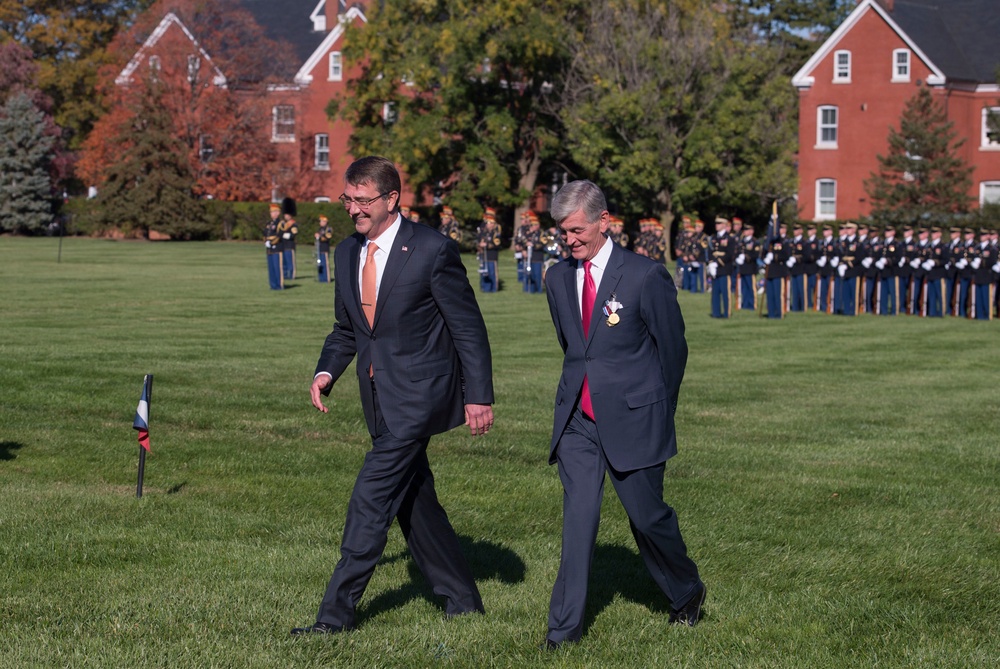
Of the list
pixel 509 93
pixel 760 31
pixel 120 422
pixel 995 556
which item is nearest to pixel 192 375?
pixel 120 422

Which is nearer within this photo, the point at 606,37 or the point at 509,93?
the point at 606,37

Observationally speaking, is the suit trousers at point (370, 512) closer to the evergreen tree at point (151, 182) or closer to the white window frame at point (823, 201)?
the white window frame at point (823, 201)

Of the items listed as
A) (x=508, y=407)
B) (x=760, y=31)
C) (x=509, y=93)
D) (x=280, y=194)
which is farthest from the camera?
(x=760, y=31)

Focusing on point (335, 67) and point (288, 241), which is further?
point (335, 67)

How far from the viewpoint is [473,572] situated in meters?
7.77

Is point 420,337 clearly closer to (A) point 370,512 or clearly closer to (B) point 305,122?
(A) point 370,512

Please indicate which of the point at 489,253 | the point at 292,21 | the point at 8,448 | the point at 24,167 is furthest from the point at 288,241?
the point at 292,21

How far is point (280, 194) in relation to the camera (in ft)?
230

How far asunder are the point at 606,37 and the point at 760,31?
28.9 meters

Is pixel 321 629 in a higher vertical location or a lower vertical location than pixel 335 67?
lower

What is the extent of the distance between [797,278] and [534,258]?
6.69m

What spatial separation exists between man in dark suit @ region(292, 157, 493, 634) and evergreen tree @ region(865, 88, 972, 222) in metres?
49.4

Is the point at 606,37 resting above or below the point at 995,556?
above

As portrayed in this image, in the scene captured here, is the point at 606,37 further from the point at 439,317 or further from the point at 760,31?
the point at 439,317
